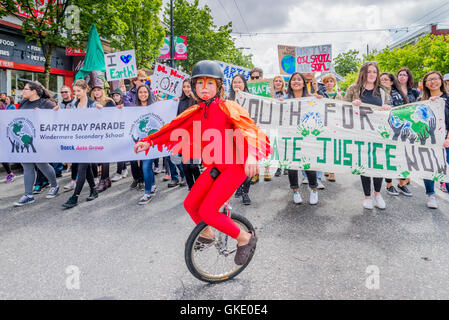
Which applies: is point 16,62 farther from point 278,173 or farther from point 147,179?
point 278,173

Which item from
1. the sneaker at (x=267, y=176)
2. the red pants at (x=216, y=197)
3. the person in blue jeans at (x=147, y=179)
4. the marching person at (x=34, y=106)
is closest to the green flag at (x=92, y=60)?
A: the marching person at (x=34, y=106)

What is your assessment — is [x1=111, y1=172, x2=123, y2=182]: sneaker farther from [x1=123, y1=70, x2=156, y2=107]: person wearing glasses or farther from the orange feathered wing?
the orange feathered wing

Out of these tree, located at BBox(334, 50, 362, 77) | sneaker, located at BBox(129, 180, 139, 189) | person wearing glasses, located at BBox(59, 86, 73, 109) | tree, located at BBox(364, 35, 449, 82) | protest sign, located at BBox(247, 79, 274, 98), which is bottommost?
sneaker, located at BBox(129, 180, 139, 189)

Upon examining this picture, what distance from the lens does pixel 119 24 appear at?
12828 mm

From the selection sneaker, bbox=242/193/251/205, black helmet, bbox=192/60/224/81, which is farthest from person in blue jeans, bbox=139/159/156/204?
black helmet, bbox=192/60/224/81

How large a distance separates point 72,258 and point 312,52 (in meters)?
8.41

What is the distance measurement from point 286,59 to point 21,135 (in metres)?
8.04

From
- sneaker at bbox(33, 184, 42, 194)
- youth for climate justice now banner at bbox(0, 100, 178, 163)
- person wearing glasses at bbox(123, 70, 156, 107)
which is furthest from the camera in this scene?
person wearing glasses at bbox(123, 70, 156, 107)

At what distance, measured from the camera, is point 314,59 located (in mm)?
9031

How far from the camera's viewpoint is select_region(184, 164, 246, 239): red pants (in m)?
2.58

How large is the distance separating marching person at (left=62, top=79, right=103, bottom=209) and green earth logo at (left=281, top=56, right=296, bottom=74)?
21.6ft

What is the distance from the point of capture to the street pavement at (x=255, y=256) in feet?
8.49
